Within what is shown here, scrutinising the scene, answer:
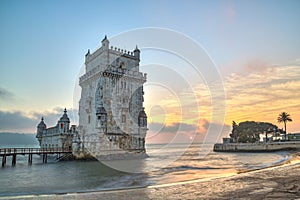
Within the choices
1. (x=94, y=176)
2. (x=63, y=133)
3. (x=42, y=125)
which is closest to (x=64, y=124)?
(x=63, y=133)

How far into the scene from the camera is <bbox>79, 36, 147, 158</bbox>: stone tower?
4356 centimetres

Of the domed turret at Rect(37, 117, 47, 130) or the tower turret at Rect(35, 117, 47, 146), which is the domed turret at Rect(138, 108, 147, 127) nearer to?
the tower turret at Rect(35, 117, 47, 146)

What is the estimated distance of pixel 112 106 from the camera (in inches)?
1775

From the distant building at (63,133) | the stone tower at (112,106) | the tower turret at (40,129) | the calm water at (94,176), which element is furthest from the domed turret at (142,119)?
the tower turret at (40,129)

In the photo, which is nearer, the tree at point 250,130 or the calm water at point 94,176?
the calm water at point 94,176

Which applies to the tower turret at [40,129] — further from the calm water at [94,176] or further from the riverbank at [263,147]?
the riverbank at [263,147]

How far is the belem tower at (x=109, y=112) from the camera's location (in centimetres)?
4362

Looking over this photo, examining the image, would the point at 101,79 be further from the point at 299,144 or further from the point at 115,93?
the point at 299,144

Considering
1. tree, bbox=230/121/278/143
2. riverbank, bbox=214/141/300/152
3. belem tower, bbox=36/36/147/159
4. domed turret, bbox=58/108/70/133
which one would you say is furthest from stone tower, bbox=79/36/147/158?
tree, bbox=230/121/278/143

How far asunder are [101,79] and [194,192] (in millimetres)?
34303

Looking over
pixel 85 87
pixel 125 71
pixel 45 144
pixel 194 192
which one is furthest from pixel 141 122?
pixel 194 192

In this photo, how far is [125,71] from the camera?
157 feet

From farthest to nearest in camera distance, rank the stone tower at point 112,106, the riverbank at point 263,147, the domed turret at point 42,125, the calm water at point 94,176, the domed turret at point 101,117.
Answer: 1. the domed turret at point 42,125
2. the riverbank at point 263,147
3. the stone tower at point 112,106
4. the domed turret at point 101,117
5. the calm water at point 94,176

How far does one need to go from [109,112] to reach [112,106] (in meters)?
1.30
